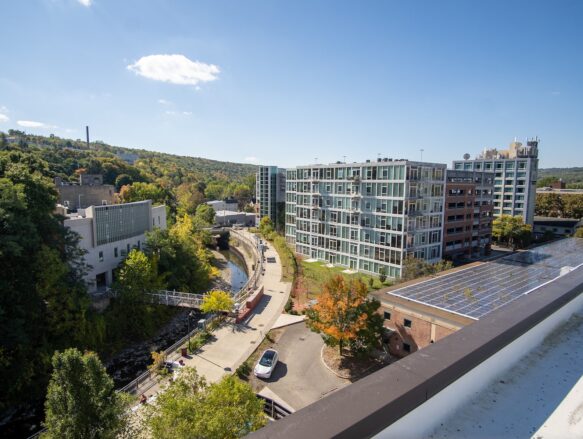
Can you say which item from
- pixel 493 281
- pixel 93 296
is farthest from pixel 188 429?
pixel 493 281

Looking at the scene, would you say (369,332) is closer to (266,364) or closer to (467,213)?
(266,364)

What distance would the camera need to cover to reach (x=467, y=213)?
49281mm

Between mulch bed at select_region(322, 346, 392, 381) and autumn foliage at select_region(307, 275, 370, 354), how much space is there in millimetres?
1024

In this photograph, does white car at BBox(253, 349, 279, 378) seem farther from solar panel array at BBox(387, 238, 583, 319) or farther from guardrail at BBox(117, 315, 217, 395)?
solar panel array at BBox(387, 238, 583, 319)

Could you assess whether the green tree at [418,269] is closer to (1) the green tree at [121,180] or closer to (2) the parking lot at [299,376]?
(2) the parking lot at [299,376]

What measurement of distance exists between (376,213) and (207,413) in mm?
34374

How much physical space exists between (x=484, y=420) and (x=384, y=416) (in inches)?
54.1

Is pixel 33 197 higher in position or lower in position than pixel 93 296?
higher

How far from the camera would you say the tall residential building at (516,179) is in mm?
69625

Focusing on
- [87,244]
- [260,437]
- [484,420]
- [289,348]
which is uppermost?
[260,437]

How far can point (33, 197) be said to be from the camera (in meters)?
25.8

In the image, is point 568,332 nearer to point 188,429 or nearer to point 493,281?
point 188,429

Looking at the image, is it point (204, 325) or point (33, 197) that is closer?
point (33, 197)

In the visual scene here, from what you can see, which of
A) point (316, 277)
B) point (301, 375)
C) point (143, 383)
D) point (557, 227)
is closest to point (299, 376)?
point (301, 375)
